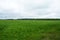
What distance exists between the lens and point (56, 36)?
22984 mm

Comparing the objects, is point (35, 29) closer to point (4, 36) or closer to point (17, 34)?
point (17, 34)

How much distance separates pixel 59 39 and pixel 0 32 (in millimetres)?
8902

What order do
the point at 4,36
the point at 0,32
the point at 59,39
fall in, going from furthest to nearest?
1. the point at 0,32
2. the point at 4,36
3. the point at 59,39

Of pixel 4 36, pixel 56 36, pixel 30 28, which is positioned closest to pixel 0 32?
pixel 4 36

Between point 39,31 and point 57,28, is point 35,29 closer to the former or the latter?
point 39,31

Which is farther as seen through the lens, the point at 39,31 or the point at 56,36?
the point at 39,31

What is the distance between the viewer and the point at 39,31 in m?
24.7

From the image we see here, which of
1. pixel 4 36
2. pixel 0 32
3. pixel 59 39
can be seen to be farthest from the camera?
pixel 0 32

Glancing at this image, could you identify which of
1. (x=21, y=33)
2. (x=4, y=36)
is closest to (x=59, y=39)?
(x=21, y=33)

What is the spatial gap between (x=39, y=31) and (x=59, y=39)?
11.8 ft

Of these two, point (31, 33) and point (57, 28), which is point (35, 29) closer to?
point (31, 33)

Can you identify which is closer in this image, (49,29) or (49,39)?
(49,39)

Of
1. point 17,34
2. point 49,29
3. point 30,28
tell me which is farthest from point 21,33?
point 49,29

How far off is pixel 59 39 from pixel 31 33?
4255 millimetres
